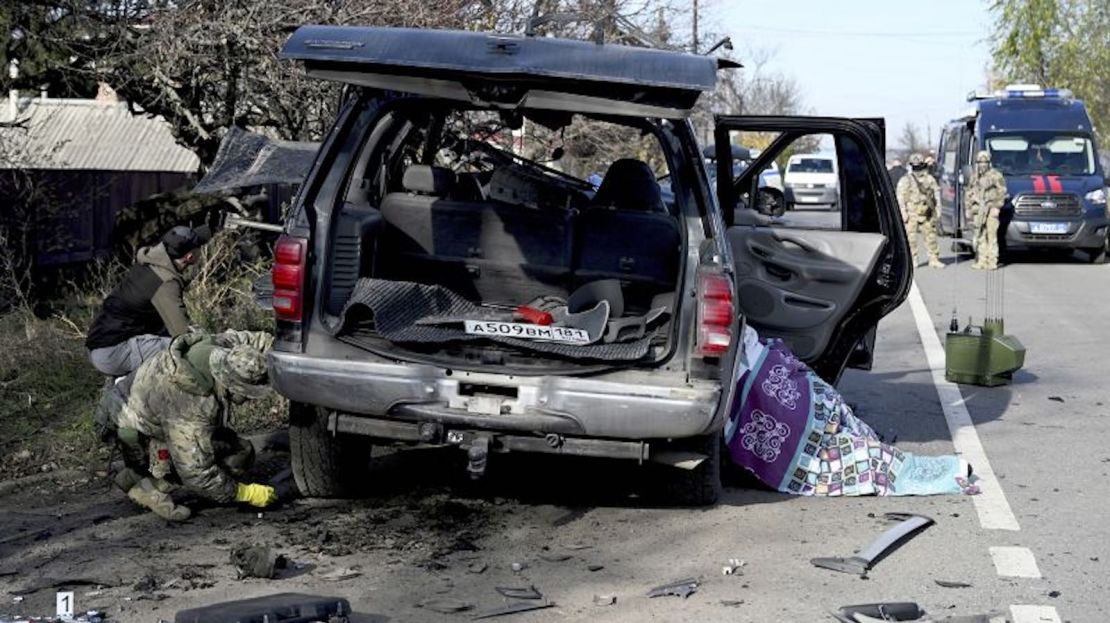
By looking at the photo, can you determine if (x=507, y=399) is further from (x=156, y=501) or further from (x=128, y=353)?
(x=128, y=353)

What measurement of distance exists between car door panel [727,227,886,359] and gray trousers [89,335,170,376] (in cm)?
323

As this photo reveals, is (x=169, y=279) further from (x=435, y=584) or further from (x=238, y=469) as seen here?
(x=435, y=584)

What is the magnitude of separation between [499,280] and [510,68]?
162 centimetres

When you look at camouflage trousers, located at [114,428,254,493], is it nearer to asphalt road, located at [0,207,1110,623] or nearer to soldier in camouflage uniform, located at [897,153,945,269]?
asphalt road, located at [0,207,1110,623]

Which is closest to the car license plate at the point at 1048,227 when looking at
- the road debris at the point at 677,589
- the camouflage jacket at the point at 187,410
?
the camouflage jacket at the point at 187,410

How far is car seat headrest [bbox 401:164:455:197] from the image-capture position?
7.64 m

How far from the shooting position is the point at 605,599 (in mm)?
5613

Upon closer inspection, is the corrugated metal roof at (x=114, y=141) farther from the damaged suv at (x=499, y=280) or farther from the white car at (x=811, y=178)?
the damaged suv at (x=499, y=280)

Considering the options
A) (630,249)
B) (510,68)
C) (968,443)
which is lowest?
(968,443)

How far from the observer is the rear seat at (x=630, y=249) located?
7.39 m

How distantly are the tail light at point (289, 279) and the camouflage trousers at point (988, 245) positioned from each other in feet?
58.7

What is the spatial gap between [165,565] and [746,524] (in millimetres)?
2529

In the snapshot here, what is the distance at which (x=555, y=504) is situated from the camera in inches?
286

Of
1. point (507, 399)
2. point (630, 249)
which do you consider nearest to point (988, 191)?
point (630, 249)
